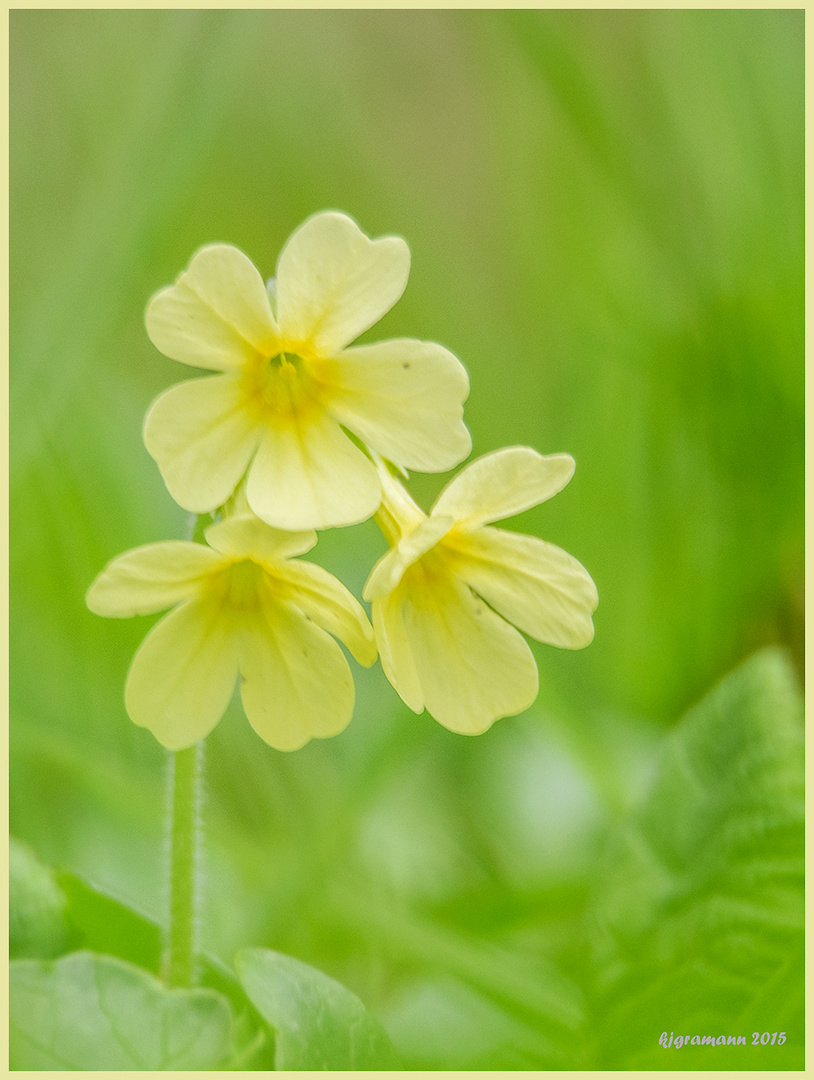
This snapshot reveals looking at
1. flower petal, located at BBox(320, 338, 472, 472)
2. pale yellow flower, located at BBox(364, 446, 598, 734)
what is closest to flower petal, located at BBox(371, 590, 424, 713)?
pale yellow flower, located at BBox(364, 446, 598, 734)

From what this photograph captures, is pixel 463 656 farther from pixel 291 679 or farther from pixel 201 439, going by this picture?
pixel 201 439

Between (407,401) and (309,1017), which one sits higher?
(407,401)

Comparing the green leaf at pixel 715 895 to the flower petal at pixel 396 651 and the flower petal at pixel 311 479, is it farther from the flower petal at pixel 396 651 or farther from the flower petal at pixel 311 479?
the flower petal at pixel 311 479

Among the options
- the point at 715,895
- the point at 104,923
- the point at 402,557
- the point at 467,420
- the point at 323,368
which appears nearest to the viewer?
the point at 402,557

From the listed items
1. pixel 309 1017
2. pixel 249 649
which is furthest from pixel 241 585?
pixel 309 1017

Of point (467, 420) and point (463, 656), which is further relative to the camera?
point (467, 420)

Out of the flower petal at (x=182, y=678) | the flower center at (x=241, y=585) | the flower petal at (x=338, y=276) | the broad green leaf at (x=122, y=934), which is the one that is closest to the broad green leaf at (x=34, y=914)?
the broad green leaf at (x=122, y=934)

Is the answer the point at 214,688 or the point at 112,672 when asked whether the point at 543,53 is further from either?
the point at 214,688
